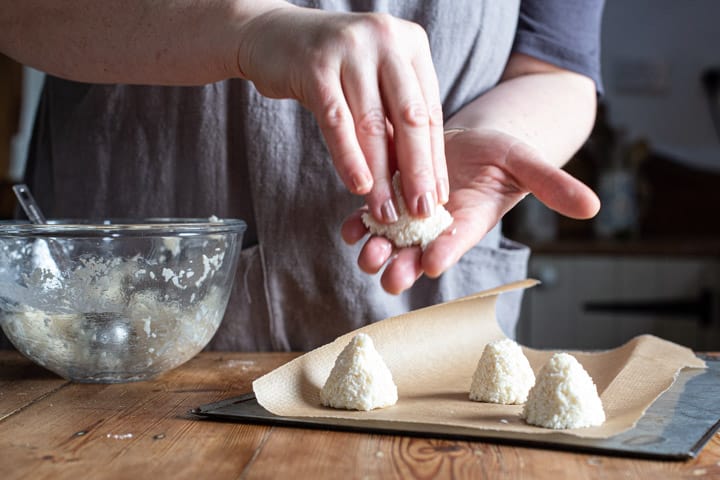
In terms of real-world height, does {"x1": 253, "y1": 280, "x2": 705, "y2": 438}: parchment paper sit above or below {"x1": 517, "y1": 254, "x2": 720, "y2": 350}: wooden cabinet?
above

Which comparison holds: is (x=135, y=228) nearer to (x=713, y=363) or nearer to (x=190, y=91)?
(x=190, y=91)

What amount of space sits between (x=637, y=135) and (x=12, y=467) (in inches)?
108

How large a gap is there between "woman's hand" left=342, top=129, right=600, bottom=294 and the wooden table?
20 centimetres

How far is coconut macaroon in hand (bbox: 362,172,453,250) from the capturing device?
86cm

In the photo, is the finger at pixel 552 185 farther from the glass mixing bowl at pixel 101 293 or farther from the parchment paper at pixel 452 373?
the glass mixing bowl at pixel 101 293

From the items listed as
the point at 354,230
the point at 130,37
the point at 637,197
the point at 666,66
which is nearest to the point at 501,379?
the point at 354,230

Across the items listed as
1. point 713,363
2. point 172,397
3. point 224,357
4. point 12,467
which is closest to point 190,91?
point 224,357

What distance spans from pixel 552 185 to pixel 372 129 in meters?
0.20

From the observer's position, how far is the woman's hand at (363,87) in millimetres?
766

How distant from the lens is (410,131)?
79 centimetres

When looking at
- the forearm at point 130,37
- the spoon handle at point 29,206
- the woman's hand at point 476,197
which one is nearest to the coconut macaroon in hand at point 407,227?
the woman's hand at point 476,197

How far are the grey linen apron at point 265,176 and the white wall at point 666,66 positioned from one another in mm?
1955

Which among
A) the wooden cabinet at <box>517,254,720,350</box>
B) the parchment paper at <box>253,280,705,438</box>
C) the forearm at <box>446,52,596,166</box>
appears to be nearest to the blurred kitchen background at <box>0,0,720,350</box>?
the wooden cabinet at <box>517,254,720,350</box>

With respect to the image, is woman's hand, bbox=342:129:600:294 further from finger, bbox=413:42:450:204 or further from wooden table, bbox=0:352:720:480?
wooden table, bbox=0:352:720:480
